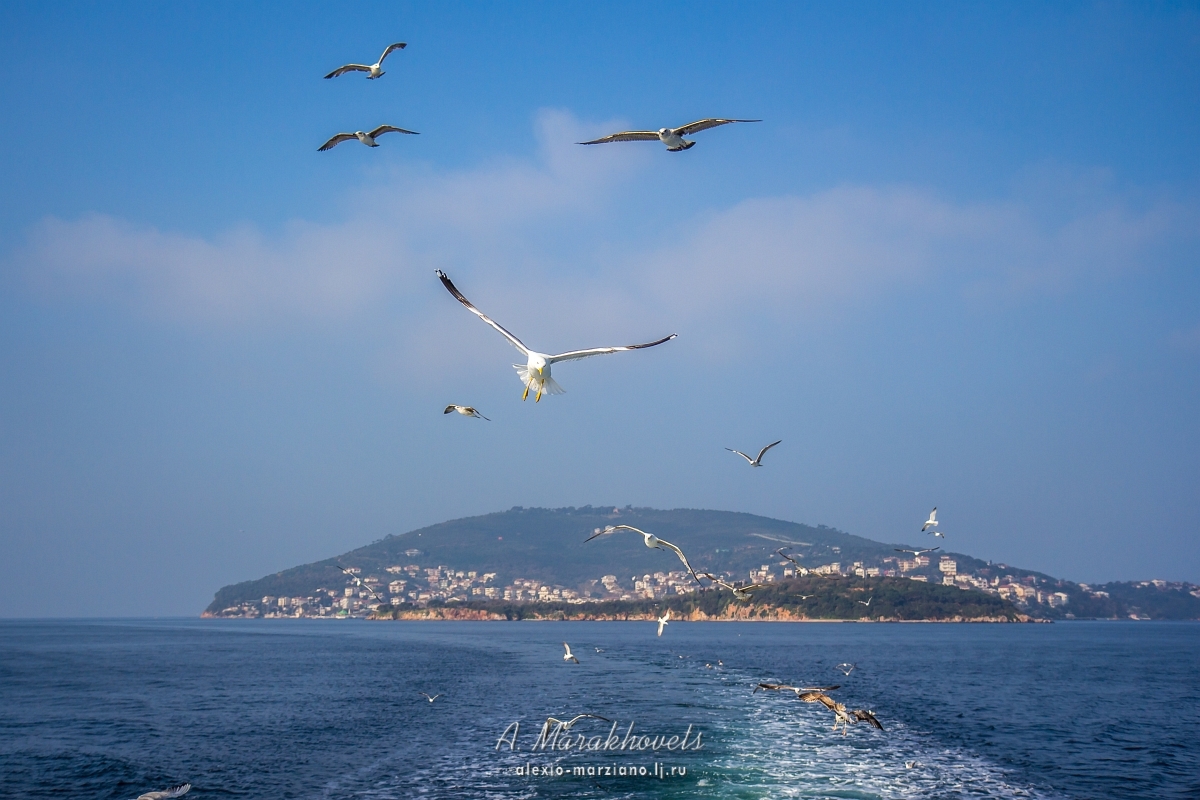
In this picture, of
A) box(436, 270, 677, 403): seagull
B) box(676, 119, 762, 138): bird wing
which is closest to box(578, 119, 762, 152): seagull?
box(676, 119, 762, 138): bird wing

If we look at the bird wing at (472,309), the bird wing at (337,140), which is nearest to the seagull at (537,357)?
the bird wing at (472,309)

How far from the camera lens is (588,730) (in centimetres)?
2786

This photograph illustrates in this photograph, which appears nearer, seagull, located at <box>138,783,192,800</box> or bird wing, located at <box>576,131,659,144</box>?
bird wing, located at <box>576,131,659,144</box>

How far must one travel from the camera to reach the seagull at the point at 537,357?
13062mm

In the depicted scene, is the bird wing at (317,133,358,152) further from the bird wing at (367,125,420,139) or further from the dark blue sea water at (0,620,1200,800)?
the dark blue sea water at (0,620,1200,800)

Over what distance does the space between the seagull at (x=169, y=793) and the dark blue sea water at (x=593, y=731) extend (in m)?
0.37

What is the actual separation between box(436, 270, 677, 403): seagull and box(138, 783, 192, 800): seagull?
11.6 m

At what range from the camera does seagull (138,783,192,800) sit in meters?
18.0

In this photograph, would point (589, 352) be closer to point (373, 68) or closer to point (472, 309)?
point (472, 309)

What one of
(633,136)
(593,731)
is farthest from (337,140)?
(593,731)

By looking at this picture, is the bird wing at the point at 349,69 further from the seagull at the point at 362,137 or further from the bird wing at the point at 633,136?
the bird wing at the point at 633,136

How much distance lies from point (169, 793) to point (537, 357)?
13203 millimetres

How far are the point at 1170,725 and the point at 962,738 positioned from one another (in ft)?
35.2

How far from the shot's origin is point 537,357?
14.1m
